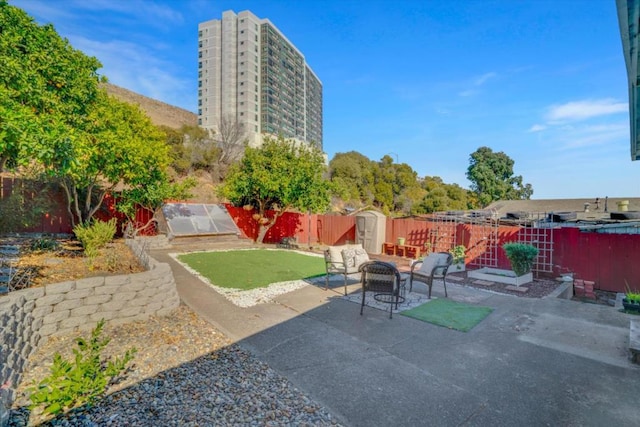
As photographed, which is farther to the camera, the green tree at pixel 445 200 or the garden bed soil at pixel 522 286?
the green tree at pixel 445 200

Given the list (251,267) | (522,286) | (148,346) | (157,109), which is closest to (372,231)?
(251,267)

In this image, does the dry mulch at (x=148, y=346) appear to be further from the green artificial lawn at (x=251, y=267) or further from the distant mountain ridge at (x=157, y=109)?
the distant mountain ridge at (x=157, y=109)

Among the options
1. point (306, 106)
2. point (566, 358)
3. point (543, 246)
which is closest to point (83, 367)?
point (566, 358)

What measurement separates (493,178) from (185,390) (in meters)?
40.4

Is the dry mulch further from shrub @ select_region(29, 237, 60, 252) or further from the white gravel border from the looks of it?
shrub @ select_region(29, 237, 60, 252)

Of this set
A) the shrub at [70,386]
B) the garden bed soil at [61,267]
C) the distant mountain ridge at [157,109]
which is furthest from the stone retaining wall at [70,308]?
the distant mountain ridge at [157,109]

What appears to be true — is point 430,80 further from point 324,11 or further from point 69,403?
point 69,403

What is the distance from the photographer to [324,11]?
15.5 meters

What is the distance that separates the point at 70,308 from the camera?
158 inches

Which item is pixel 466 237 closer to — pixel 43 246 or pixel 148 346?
pixel 148 346

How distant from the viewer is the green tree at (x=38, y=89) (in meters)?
3.89

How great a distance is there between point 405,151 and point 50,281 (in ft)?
119

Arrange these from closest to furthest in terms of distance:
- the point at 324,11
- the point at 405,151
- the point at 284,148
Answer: the point at 284,148
the point at 324,11
the point at 405,151

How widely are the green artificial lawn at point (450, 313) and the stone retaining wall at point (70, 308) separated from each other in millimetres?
3946
